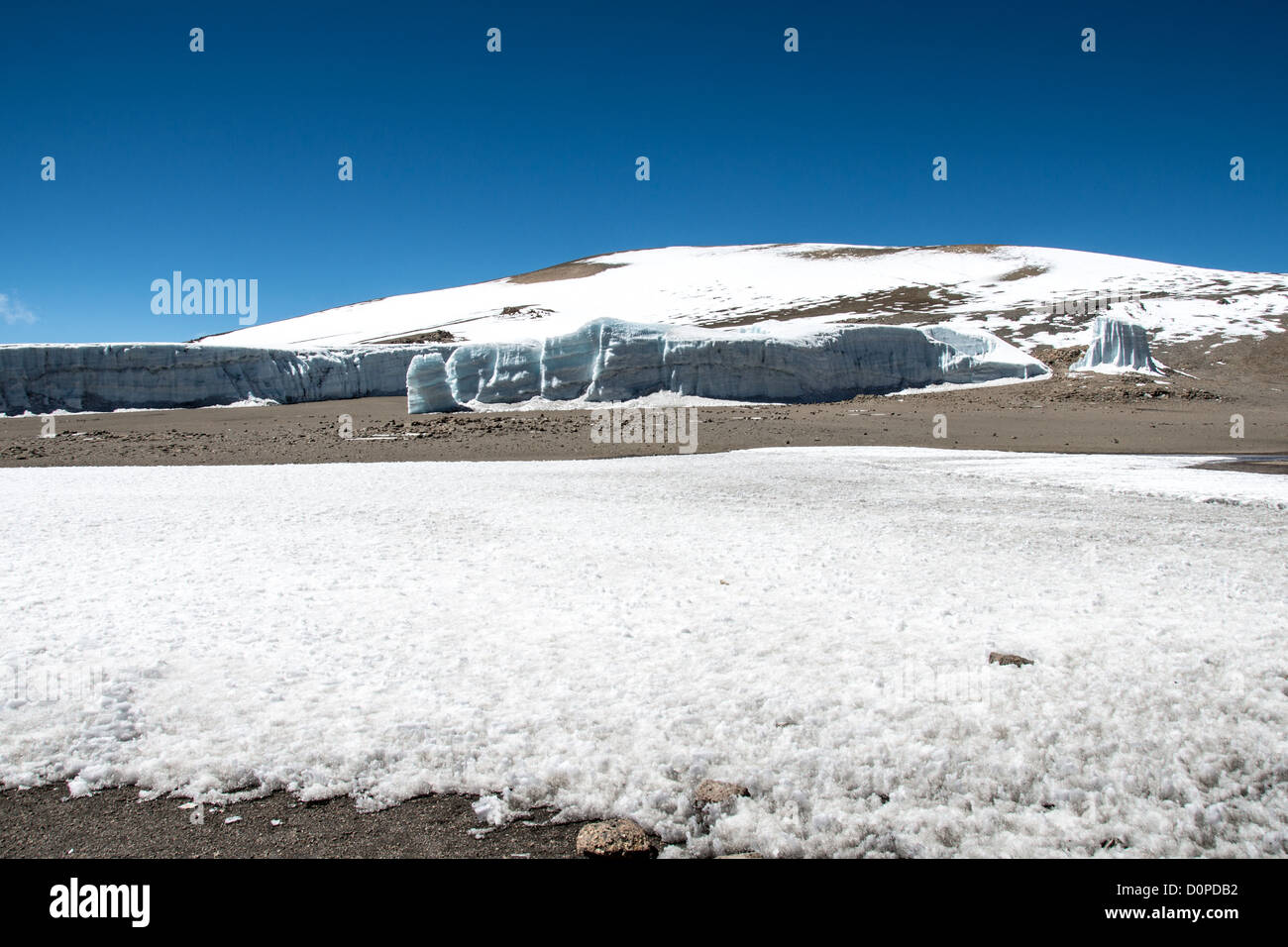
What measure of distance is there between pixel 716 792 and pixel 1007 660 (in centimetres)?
200

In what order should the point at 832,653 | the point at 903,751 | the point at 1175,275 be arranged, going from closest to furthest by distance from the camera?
the point at 903,751
the point at 832,653
the point at 1175,275

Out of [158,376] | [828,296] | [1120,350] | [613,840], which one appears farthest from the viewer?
[828,296]

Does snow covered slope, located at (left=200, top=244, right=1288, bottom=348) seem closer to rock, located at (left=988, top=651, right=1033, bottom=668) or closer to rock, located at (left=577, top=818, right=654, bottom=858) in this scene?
rock, located at (left=988, top=651, right=1033, bottom=668)

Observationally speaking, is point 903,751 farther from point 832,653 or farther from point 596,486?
point 596,486

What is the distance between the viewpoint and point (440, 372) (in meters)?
26.6

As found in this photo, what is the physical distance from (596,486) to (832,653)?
24.8ft

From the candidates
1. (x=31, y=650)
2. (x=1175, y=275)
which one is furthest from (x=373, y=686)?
(x=1175, y=275)

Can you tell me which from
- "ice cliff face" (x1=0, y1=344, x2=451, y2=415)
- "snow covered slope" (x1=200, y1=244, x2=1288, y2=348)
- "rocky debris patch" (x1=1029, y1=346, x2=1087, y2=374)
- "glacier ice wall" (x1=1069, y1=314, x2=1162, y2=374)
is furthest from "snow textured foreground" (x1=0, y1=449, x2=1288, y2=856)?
"snow covered slope" (x1=200, y1=244, x2=1288, y2=348)

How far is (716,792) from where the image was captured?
2.81 metres

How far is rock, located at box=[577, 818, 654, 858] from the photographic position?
8.23 ft

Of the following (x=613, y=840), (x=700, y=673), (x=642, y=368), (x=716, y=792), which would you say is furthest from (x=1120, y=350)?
(x=613, y=840)

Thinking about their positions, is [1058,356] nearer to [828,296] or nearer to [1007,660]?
[1007,660]

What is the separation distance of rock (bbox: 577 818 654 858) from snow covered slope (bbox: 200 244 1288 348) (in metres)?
37.7
